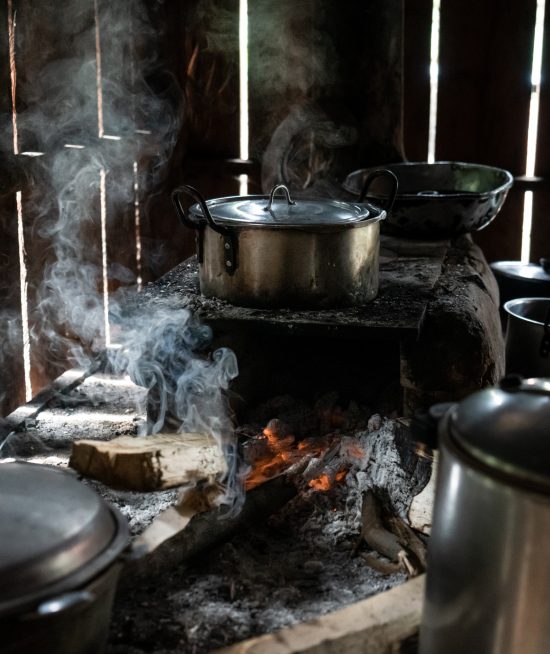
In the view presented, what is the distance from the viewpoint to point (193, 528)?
301cm

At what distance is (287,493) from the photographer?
3395mm

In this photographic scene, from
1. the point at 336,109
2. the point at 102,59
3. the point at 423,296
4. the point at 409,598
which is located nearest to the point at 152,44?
the point at 102,59

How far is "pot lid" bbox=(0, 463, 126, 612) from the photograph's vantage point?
1.92 meters

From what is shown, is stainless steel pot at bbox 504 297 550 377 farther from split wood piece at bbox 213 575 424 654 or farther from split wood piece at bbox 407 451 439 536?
split wood piece at bbox 213 575 424 654

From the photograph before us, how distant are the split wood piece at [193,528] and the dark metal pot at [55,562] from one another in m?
0.31

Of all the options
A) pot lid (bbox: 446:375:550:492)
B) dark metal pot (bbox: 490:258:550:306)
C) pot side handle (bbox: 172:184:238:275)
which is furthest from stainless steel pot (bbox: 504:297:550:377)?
pot lid (bbox: 446:375:550:492)

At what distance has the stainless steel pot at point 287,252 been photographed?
339 centimetres

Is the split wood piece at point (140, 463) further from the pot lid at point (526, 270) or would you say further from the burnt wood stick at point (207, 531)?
the pot lid at point (526, 270)

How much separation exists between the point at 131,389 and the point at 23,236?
1.06 m

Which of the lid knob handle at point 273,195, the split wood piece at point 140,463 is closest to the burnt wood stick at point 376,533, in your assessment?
the split wood piece at point 140,463

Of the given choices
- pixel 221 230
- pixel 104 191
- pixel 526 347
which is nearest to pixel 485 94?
pixel 526 347

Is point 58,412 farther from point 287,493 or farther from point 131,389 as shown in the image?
point 287,493

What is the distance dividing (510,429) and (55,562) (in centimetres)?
113

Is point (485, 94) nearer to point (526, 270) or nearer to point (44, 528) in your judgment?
point (526, 270)
